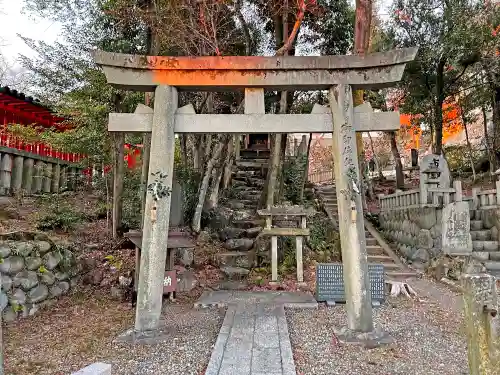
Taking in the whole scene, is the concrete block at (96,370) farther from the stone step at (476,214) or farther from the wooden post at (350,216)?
the stone step at (476,214)

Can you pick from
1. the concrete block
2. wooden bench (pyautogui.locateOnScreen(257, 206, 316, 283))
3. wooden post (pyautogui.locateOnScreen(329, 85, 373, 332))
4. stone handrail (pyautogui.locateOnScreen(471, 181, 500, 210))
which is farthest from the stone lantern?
the concrete block

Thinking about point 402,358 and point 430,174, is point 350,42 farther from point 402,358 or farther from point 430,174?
point 402,358

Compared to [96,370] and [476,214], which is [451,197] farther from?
[96,370]

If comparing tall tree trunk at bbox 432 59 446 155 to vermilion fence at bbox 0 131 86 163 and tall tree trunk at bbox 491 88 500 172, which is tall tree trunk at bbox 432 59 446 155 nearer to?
tall tree trunk at bbox 491 88 500 172

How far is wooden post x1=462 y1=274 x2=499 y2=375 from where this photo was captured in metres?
2.44

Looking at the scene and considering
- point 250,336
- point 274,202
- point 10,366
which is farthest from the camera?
point 274,202

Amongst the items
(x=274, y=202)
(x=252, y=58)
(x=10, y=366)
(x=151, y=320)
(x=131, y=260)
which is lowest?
(x=10, y=366)

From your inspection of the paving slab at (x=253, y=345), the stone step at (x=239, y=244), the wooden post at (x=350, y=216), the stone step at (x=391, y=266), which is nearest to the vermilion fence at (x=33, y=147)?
the stone step at (x=239, y=244)

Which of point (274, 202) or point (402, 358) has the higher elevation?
point (274, 202)

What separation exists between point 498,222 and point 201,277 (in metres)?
6.97

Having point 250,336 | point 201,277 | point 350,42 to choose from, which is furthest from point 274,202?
point 350,42

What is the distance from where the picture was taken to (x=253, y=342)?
4438mm

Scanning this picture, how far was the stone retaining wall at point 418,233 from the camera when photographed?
8.88 m

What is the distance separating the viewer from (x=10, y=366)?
156 inches
